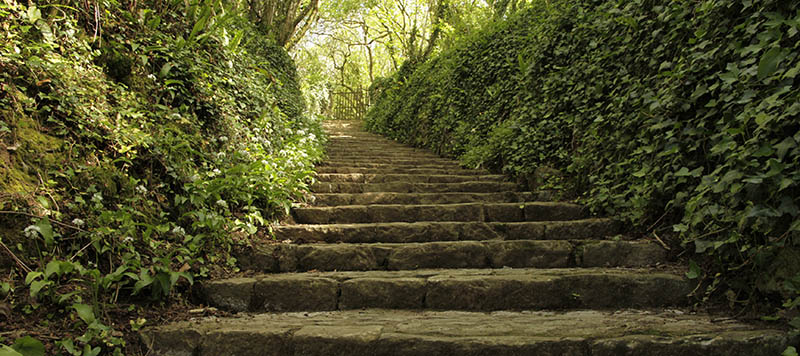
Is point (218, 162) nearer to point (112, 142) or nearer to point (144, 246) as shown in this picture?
point (112, 142)

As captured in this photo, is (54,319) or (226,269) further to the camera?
(226,269)

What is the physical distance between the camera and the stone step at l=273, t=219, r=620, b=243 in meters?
3.06

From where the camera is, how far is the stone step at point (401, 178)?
15.5ft

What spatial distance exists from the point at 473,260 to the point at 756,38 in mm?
2039

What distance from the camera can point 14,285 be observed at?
5.76 ft

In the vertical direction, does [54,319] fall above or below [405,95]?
below

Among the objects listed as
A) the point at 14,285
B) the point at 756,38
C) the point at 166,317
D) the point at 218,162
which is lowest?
the point at 166,317

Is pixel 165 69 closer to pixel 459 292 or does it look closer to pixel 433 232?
pixel 433 232

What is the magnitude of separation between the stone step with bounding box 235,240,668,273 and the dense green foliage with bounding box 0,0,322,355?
24cm

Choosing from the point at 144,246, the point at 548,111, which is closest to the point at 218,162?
the point at 144,246

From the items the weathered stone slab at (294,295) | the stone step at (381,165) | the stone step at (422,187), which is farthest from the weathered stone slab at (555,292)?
the stone step at (381,165)

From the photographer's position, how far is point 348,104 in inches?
732

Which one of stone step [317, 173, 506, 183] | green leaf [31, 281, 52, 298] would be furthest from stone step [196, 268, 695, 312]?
stone step [317, 173, 506, 183]

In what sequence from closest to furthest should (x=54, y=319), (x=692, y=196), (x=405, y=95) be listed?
1. (x=54, y=319)
2. (x=692, y=196)
3. (x=405, y=95)
